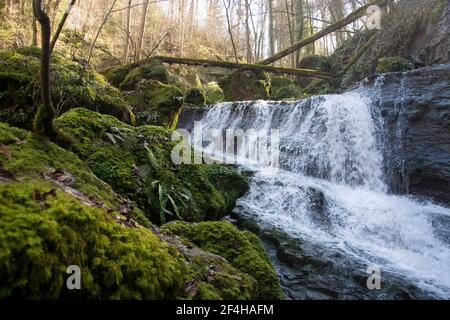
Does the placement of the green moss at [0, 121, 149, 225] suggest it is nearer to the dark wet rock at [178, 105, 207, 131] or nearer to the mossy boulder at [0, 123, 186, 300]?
the mossy boulder at [0, 123, 186, 300]

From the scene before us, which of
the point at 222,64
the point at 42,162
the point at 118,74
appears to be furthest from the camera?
the point at 222,64

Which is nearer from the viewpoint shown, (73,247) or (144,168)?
(73,247)

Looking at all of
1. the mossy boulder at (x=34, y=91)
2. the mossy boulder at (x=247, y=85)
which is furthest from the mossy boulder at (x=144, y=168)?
the mossy boulder at (x=247, y=85)

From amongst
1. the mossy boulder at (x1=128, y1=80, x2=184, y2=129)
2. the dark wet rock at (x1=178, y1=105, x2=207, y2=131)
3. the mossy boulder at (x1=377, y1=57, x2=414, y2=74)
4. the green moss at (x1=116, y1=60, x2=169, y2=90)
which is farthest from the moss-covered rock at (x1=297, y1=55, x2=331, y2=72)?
the mossy boulder at (x1=128, y1=80, x2=184, y2=129)

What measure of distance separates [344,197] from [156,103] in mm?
6226

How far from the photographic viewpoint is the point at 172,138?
18.0 feet

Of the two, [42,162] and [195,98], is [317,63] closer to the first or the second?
[195,98]

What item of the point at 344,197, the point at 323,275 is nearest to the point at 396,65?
the point at 344,197

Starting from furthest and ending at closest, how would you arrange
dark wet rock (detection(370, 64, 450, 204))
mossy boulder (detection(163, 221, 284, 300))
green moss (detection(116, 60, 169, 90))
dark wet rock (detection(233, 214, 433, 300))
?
1. green moss (detection(116, 60, 169, 90))
2. dark wet rock (detection(370, 64, 450, 204))
3. dark wet rock (detection(233, 214, 433, 300))
4. mossy boulder (detection(163, 221, 284, 300))

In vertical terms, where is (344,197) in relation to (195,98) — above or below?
below

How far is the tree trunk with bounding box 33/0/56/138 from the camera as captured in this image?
A: 240 centimetres

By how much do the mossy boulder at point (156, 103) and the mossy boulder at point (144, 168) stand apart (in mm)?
4487

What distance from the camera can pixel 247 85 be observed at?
1827cm

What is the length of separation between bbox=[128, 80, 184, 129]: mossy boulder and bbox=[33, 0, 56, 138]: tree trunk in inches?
267
